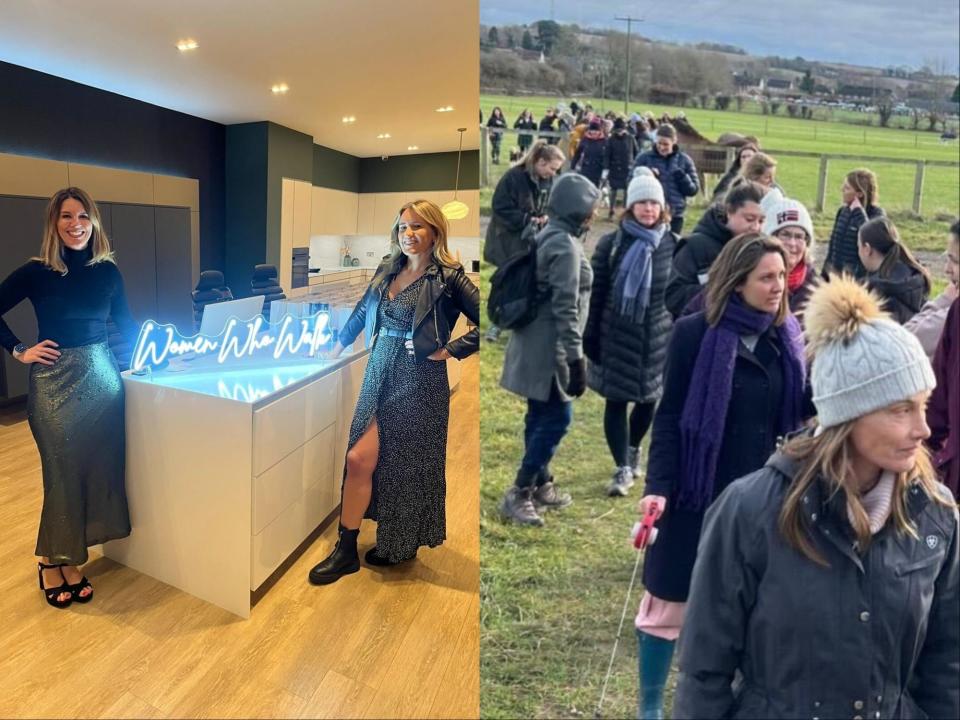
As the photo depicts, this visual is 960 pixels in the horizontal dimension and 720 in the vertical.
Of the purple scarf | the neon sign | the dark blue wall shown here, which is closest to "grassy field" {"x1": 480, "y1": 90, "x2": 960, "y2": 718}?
the purple scarf

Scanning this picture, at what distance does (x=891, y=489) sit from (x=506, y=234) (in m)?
0.71

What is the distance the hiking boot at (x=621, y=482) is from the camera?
3.78 ft

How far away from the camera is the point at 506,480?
1.20 metres

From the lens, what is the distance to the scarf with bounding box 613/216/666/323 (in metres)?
1.09

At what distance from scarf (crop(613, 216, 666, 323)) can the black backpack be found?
0.14 m

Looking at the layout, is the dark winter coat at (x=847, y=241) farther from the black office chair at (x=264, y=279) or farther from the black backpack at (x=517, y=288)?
the black office chair at (x=264, y=279)

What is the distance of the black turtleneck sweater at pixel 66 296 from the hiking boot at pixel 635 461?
228 cm

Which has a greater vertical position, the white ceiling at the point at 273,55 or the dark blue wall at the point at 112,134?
the white ceiling at the point at 273,55

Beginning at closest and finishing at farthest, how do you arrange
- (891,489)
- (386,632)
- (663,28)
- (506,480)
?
(891,489) → (663,28) → (506,480) → (386,632)

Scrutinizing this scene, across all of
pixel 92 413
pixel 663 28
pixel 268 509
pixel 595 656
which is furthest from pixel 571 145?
pixel 92 413

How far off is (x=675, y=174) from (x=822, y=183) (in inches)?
9.2

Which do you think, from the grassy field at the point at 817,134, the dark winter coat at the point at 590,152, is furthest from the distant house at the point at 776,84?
the dark winter coat at the point at 590,152

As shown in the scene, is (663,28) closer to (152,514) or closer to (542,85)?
(542,85)

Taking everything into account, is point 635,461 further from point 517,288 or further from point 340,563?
point 340,563
